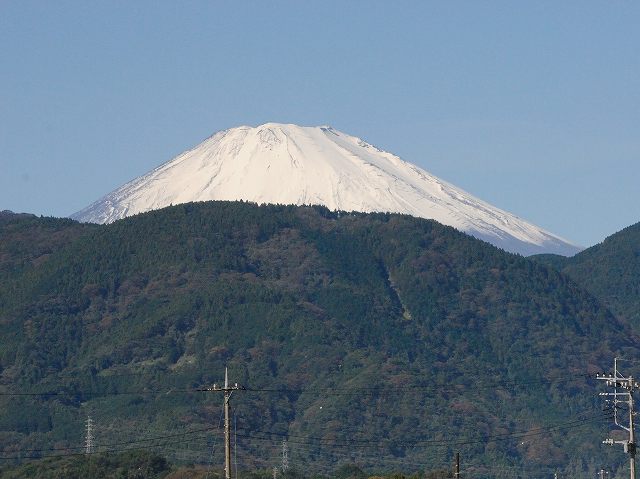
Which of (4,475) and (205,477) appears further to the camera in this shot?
(4,475)

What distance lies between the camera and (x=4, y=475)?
577ft

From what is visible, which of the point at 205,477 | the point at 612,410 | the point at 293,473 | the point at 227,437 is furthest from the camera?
the point at 293,473

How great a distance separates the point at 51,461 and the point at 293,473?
84.3ft

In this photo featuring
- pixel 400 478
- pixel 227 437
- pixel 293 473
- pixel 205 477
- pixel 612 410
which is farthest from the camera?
pixel 293 473

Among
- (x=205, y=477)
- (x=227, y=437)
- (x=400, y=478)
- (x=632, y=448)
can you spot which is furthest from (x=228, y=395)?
(x=205, y=477)

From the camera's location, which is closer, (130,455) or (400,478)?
(400,478)

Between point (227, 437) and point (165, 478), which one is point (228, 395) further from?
point (165, 478)

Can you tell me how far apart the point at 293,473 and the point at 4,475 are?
32233mm

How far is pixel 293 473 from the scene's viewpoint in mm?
192875

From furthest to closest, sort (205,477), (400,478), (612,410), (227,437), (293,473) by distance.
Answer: (293,473)
(205,477)
(400,478)
(612,410)
(227,437)

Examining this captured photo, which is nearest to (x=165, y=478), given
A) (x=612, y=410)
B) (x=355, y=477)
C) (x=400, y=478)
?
(x=355, y=477)

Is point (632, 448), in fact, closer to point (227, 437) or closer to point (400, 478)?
point (227, 437)

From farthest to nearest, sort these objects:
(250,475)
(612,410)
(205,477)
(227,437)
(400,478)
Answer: (250,475) → (205,477) → (400,478) → (612,410) → (227,437)

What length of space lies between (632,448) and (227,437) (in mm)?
20077
